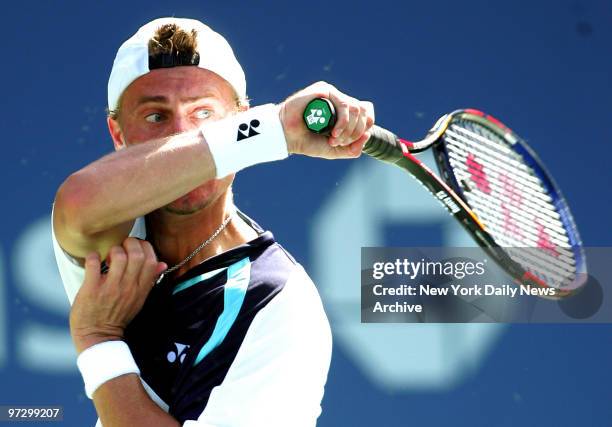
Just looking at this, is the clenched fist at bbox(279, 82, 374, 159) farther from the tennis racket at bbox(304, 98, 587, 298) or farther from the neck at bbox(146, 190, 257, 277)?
the tennis racket at bbox(304, 98, 587, 298)

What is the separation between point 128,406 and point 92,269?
0.26 meters

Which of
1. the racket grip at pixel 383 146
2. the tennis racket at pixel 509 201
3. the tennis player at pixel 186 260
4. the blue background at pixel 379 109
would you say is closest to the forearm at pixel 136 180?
the tennis player at pixel 186 260

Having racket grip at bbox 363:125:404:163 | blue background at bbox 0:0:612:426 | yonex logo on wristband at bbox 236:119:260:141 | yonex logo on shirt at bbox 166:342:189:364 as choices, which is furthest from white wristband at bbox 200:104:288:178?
blue background at bbox 0:0:612:426

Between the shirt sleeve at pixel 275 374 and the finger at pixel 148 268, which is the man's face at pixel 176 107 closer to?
the finger at pixel 148 268

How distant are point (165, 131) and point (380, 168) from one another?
2.84 m

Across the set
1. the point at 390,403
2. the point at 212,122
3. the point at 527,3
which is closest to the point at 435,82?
the point at 527,3

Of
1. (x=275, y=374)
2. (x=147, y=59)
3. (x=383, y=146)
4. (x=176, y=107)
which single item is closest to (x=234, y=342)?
(x=275, y=374)

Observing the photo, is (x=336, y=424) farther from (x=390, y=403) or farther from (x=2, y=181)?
(x=2, y=181)

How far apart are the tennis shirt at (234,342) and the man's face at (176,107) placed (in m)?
0.13

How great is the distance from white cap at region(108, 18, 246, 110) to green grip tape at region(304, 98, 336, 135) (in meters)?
0.33

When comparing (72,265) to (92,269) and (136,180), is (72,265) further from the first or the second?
(136,180)

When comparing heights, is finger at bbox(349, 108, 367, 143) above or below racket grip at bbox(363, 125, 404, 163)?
above

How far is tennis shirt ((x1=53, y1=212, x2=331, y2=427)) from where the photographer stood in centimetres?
193

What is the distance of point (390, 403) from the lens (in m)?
4.68
